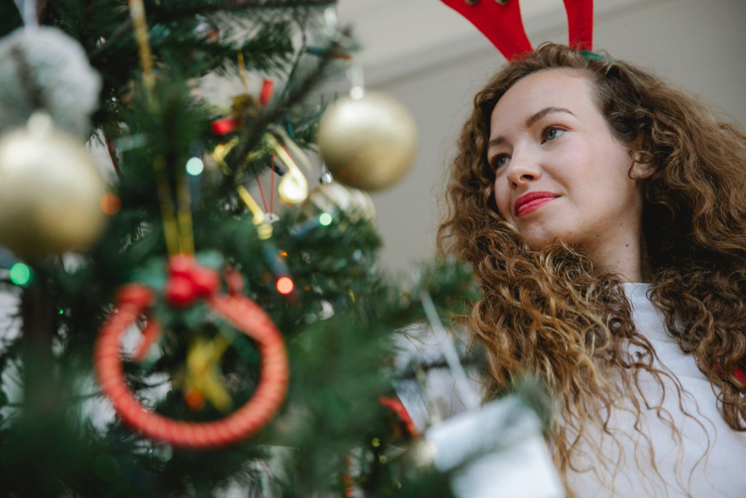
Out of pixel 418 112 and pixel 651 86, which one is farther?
pixel 418 112

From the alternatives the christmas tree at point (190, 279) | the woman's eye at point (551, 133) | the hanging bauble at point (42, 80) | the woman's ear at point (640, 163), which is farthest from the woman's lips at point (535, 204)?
the hanging bauble at point (42, 80)

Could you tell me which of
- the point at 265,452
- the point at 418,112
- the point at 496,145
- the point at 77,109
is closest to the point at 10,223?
the point at 77,109

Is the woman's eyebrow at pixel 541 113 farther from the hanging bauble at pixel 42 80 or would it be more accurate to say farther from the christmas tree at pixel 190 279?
the hanging bauble at pixel 42 80

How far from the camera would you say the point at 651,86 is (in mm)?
1191

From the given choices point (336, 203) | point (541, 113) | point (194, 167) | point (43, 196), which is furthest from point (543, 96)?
point (43, 196)

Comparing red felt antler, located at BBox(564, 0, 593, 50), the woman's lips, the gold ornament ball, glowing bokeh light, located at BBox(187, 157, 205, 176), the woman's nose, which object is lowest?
the woman's lips

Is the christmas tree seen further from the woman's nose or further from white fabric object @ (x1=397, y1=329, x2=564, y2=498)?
the woman's nose

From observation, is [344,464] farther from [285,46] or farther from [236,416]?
[285,46]

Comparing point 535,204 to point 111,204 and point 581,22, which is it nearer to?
point 581,22

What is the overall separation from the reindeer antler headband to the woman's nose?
328 millimetres

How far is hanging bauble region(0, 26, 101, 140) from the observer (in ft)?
1.08

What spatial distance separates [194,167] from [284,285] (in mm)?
99

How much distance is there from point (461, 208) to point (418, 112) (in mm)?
922

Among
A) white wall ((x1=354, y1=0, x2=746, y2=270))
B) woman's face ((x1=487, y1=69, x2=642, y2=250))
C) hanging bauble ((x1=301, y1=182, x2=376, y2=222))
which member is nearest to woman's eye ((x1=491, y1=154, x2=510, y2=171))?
woman's face ((x1=487, y1=69, x2=642, y2=250))
